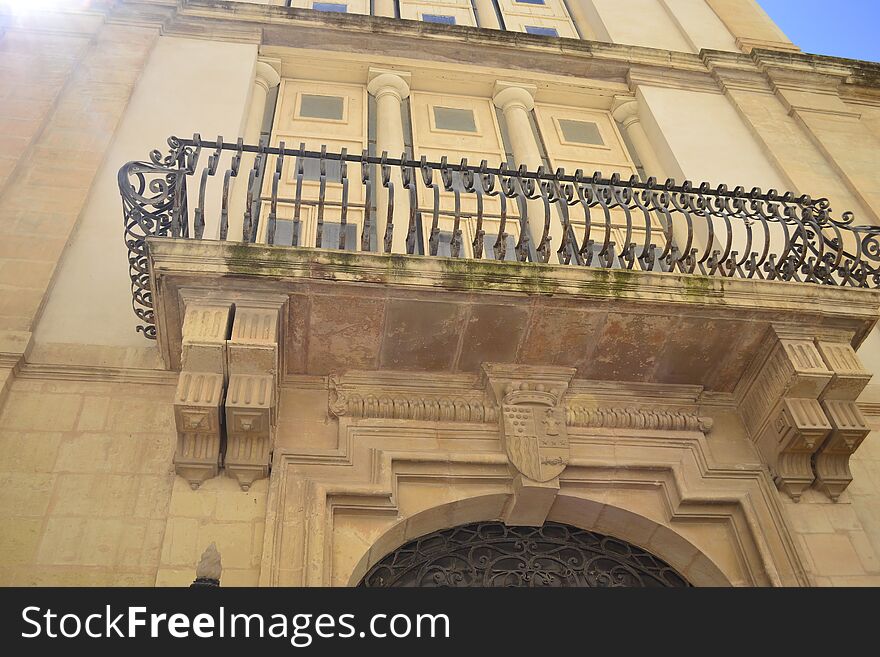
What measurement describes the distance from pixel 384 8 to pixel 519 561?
9277 millimetres

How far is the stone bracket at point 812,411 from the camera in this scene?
5676mm

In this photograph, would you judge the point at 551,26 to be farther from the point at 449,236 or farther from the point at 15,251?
the point at 15,251

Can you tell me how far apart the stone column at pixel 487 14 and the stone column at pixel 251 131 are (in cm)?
380

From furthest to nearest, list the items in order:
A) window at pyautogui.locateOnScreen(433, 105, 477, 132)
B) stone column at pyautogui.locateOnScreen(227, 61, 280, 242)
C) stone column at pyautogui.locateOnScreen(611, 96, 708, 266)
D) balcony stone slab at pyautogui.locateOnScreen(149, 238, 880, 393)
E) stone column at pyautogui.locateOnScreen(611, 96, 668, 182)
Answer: window at pyautogui.locateOnScreen(433, 105, 477, 132) < stone column at pyautogui.locateOnScreen(611, 96, 668, 182) < stone column at pyautogui.locateOnScreen(611, 96, 708, 266) < stone column at pyautogui.locateOnScreen(227, 61, 280, 242) < balcony stone slab at pyautogui.locateOnScreen(149, 238, 880, 393)

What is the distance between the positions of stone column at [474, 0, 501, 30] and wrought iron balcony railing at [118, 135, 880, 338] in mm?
4842

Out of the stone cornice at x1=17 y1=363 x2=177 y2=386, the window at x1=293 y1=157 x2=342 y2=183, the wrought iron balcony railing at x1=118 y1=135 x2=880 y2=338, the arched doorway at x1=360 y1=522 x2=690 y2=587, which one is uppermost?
the window at x1=293 y1=157 x2=342 y2=183

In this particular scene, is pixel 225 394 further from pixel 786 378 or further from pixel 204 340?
pixel 786 378

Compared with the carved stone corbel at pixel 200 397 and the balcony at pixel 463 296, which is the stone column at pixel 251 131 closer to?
the balcony at pixel 463 296

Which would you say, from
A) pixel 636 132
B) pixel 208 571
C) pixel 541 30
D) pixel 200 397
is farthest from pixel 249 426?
pixel 541 30

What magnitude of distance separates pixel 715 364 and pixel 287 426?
3.05 meters

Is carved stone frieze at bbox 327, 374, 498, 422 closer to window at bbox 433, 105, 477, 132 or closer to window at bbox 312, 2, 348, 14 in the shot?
window at bbox 433, 105, 477, 132

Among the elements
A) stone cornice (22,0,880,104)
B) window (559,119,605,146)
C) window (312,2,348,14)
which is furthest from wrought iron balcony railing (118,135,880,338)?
window (312,2,348,14)

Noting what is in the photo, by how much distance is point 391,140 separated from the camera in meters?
9.21

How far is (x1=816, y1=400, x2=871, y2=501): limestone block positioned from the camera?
5.66 metres
